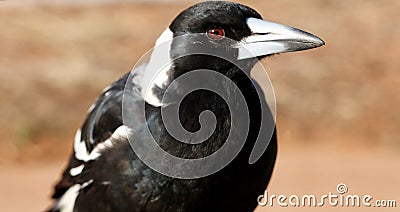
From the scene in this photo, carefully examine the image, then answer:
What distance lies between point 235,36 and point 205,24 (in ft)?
0.35

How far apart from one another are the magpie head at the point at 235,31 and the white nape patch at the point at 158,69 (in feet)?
0.41

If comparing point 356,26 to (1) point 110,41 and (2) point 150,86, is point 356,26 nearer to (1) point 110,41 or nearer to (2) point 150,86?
(1) point 110,41

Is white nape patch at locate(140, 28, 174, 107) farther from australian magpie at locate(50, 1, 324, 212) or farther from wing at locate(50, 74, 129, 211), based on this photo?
wing at locate(50, 74, 129, 211)

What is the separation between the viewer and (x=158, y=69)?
312 centimetres

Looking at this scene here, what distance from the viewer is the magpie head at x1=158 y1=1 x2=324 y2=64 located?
294cm

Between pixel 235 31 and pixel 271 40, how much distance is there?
12 centimetres

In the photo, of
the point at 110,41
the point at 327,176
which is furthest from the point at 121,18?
the point at 327,176

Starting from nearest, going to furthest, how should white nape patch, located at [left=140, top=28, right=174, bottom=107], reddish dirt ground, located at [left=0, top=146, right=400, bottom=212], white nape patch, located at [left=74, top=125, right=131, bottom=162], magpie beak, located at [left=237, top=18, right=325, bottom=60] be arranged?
magpie beak, located at [left=237, top=18, right=325, bottom=60], white nape patch, located at [left=140, top=28, right=174, bottom=107], white nape patch, located at [left=74, top=125, right=131, bottom=162], reddish dirt ground, located at [left=0, top=146, right=400, bottom=212]

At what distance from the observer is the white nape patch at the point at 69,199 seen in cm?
346

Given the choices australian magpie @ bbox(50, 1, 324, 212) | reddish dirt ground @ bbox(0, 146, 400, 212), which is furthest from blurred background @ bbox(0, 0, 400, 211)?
australian magpie @ bbox(50, 1, 324, 212)

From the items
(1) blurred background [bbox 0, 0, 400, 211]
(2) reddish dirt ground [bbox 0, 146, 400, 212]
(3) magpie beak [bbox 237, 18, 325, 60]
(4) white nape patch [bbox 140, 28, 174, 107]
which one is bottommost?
(2) reddish dirt ground [bbox 0, 146, 400, 212]

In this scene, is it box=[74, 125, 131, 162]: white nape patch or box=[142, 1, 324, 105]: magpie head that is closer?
box=[142, 1, 324, 105]: magpie head

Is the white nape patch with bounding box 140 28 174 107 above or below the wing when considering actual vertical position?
above

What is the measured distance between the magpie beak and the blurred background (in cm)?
293
